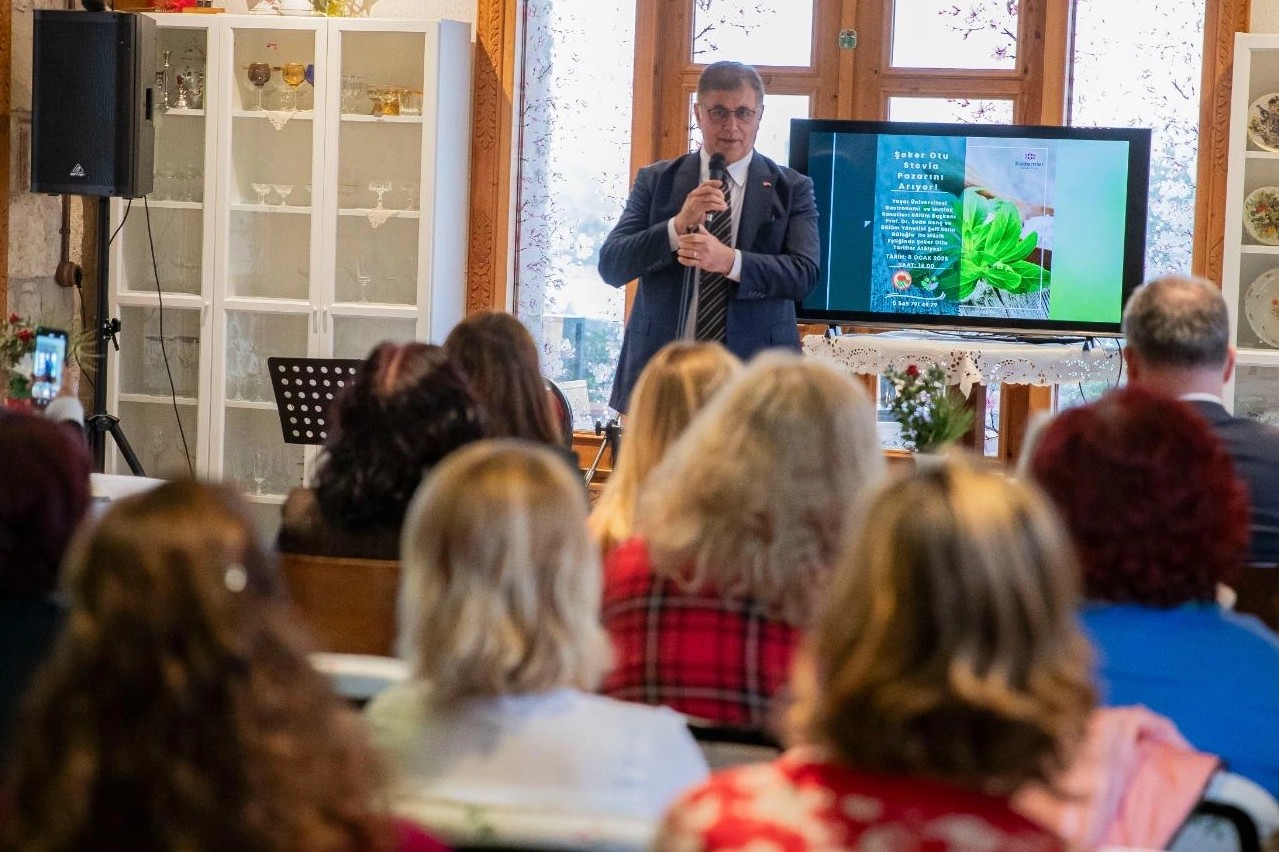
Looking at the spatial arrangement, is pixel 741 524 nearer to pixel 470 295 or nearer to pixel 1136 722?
pixel 1136 722

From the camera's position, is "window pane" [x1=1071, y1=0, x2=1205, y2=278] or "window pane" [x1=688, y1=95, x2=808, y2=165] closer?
"window pane" [x1=1071, y1=0, x2=1205, y2=278]

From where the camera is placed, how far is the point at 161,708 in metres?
0.95

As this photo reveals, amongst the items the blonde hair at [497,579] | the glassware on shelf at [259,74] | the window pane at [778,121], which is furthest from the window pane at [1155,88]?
the blonde hair at [497,579]

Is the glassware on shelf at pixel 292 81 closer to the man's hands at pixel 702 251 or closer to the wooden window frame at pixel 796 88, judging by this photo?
the wooden window frame at pixel 796 88

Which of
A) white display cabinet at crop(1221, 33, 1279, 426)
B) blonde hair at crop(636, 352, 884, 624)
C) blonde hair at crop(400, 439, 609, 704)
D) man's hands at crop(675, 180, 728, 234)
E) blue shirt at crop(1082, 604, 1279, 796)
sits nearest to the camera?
blonde hair at crop(400, 439, 609, 704)

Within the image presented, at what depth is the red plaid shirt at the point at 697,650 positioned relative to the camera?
6.08ft

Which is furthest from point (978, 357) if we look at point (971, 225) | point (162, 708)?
point (162, 708)

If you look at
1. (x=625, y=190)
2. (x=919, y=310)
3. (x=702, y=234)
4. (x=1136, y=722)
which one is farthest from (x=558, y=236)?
(x=1136, y=722)

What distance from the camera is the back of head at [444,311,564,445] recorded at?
112 inches

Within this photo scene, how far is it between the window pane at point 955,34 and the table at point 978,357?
120 centimetres

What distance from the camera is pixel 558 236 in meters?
6.37

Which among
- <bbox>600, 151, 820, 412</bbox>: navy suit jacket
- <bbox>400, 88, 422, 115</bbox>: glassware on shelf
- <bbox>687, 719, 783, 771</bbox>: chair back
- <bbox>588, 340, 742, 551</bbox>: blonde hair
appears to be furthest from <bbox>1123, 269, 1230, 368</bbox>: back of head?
<bbox>400, 88, 422, 115</bbox>: glassware on shelf

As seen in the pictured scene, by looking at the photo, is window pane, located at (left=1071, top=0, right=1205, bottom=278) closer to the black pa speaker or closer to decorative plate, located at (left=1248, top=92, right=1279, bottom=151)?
decorative plate, located at (left=1248, top=92, right=1279, bottom=151)

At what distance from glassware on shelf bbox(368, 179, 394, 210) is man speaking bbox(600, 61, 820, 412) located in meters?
1.81
